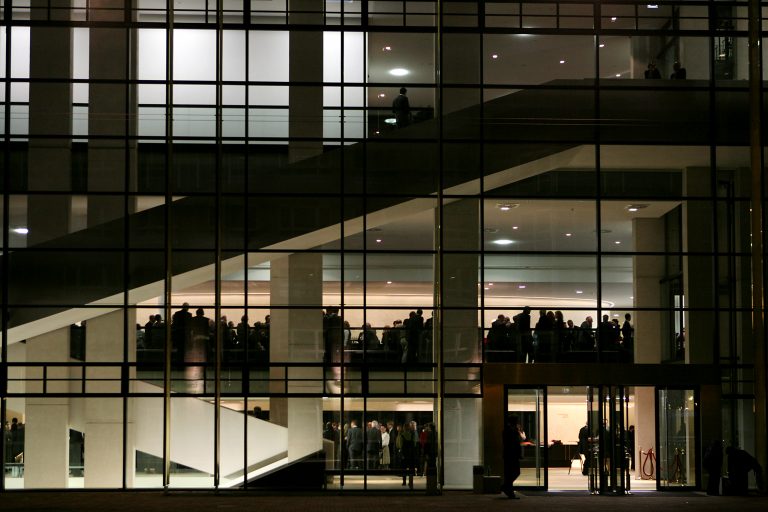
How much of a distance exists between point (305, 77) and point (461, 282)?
6549 mm

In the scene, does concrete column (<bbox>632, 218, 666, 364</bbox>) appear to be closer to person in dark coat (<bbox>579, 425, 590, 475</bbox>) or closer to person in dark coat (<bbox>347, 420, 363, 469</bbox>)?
person in dark coat (<bbox>579, 425, 590, 475</bbox>)

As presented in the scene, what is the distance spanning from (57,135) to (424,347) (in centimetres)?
1057

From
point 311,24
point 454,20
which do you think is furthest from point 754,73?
point 311,24

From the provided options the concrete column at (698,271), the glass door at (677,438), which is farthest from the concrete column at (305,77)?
the glass door at (677,438)

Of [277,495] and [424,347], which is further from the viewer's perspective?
[424,347]

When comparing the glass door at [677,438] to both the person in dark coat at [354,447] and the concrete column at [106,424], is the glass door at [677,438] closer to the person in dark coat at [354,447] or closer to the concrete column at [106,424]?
the person in dark coat at [354,447]

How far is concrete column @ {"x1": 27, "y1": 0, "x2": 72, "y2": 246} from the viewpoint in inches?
1104

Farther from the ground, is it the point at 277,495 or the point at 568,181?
the point at 568,181

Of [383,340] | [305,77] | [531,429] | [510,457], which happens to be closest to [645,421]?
[531,429]

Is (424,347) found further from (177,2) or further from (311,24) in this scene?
(177,2)

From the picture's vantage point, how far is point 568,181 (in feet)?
94.5

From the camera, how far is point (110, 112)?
1121 inches

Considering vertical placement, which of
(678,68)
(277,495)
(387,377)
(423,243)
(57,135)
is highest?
(678,68)

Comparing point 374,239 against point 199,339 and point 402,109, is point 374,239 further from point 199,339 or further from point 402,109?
point 199,339
